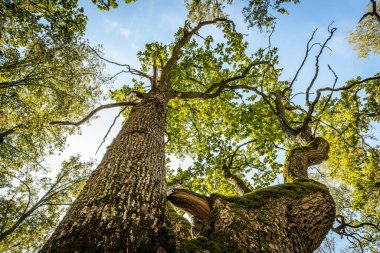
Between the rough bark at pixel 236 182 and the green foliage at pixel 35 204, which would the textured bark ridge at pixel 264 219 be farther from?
the green foliage at pixel 35 204

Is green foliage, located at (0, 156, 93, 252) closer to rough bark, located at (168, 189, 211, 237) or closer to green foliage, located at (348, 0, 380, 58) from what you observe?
rough bark, located at (168, 189, 211, 237)

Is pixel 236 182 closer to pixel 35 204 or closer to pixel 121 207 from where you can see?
pixel 121 207

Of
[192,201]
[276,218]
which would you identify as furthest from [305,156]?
[192,201]

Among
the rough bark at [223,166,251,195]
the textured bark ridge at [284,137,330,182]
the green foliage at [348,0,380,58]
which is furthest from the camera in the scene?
the green foliage at [348,0,380,58]

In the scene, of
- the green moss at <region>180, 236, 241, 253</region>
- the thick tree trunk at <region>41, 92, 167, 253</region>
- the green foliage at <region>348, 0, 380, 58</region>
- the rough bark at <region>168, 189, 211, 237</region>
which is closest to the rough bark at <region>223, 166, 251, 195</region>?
the rough bark at <region>168, 189, 211, 237</region>

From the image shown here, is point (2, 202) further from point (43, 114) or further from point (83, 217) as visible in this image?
point (83, 217)

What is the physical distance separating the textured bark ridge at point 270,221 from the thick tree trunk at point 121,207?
Result: 0.50m

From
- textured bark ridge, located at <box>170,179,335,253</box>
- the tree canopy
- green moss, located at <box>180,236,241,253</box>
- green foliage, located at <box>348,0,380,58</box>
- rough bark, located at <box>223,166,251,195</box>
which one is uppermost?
green foliage, located at <box>348,0,380,58</box>

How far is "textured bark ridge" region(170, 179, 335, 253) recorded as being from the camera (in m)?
2.33

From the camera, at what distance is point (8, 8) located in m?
5.67

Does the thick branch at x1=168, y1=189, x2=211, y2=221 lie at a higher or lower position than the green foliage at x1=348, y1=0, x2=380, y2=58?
lower

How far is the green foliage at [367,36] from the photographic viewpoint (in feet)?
56.5

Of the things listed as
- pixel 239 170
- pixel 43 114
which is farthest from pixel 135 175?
pixel 43 114

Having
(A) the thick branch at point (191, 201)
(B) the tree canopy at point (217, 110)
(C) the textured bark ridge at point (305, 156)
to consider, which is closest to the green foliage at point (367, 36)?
(B) the tree canopy at point (217, 110)
